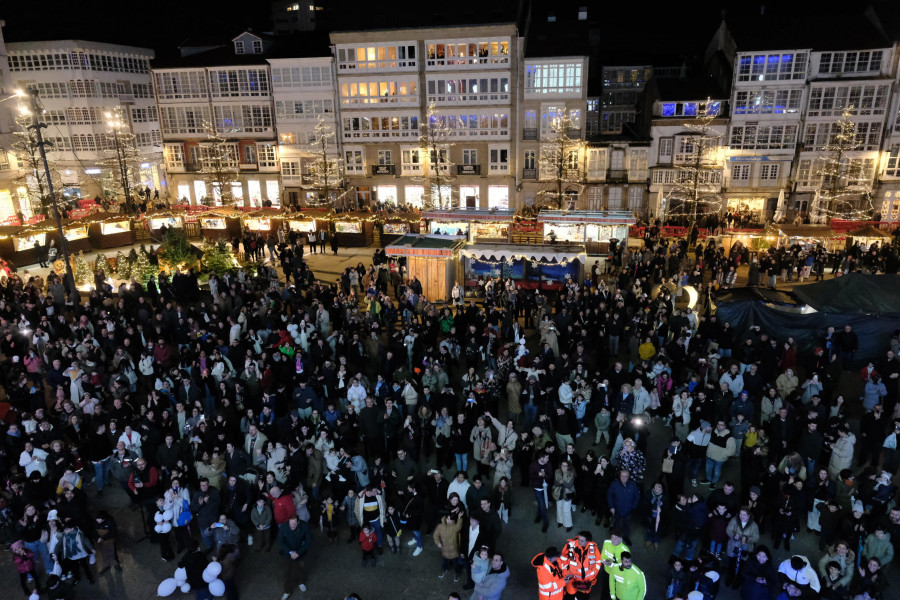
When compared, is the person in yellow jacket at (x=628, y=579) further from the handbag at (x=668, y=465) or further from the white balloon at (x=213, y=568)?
the white balloon at (x=213, y=568)

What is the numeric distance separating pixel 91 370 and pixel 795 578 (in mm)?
14315

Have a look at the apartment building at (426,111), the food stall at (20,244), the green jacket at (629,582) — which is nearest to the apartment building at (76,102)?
the food stall at (20,244)

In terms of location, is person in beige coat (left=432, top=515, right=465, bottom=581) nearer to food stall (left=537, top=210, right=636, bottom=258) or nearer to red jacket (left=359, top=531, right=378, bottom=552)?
red jacket (left=359, top=531, right=378, bottom=552)

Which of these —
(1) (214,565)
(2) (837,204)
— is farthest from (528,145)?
(1) (214,565)

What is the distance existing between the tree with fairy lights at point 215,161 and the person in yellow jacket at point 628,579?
4075 cm

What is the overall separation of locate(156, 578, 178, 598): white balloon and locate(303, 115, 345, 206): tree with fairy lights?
34.4 meters

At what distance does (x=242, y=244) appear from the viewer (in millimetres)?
28484

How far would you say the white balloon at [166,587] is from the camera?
31.6 ft

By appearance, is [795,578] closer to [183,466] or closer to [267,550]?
[267,550]

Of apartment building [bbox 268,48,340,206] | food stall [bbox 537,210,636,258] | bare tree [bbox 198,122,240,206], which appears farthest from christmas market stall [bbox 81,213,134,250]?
food stall [bbox 537,210,636,258]

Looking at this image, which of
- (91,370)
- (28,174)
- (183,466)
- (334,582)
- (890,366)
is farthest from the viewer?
(28,174)

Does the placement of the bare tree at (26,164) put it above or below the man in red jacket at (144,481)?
above

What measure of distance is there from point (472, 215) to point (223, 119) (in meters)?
26.2

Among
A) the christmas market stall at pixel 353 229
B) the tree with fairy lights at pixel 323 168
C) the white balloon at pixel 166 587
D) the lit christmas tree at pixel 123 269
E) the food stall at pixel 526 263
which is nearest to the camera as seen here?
the white balloon at pixel 166 587
